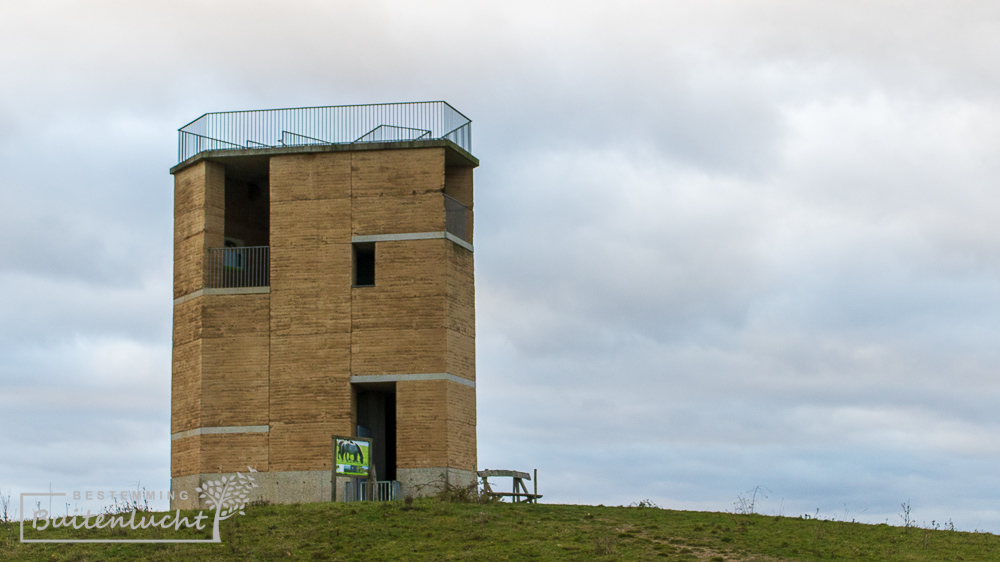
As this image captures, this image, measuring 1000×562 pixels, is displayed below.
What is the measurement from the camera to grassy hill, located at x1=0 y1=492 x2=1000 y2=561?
23.0 m

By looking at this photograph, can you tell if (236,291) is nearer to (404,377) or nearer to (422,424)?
(404,377)

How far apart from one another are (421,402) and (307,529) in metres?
9.23

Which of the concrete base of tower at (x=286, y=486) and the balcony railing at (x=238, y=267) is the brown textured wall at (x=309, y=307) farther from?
the balcony railing at (x=238, y=267)

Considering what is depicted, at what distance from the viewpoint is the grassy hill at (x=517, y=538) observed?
905 inches

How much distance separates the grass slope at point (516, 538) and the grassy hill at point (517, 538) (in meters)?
0.02

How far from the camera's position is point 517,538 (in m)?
Answer: 24.2

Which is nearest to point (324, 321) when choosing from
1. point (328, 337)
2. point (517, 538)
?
point (328, 337)

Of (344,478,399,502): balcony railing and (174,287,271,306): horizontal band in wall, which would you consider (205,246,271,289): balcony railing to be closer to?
(174,287,271,306): horizontal band in wall

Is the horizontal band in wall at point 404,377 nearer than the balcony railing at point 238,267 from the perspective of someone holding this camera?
Yes

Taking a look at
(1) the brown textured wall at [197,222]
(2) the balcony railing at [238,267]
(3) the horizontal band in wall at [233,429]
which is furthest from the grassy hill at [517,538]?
(1) the brown textured wall at [197,222]

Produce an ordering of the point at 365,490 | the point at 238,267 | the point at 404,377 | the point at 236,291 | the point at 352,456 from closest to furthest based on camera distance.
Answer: the point at 352,456, the point at 365,490, the point at 404,377, the point at 236,291, the point at 238,267

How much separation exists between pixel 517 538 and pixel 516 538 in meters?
0.03

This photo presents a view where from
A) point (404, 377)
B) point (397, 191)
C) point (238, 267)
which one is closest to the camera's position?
point (404, 377)

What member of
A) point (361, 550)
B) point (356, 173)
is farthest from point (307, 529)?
point (356, 173)
